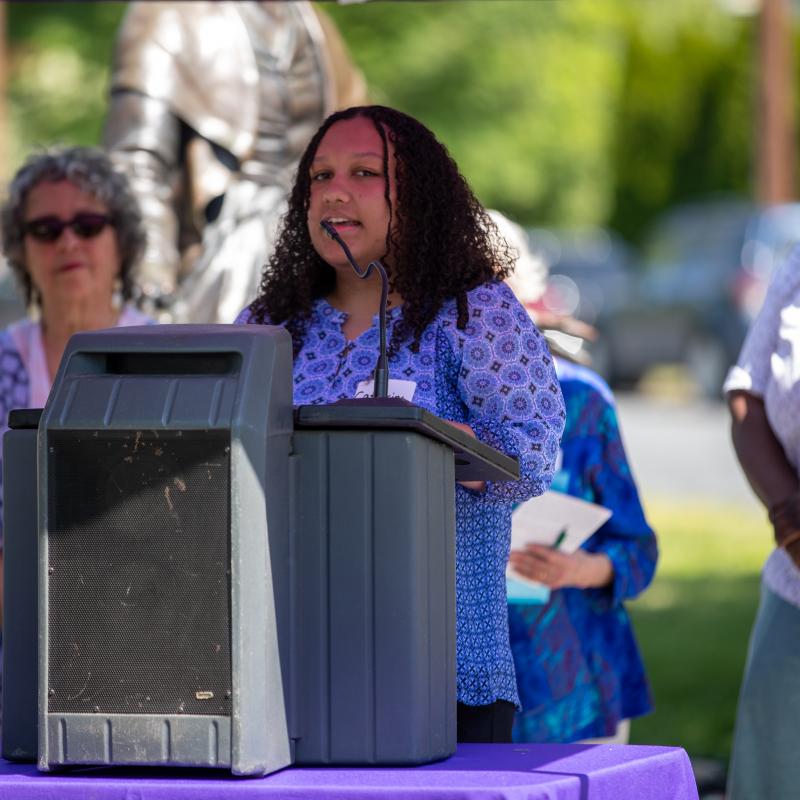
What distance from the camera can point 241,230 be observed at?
5.19 meters

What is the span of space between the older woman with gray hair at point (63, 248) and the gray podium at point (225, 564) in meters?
1.70

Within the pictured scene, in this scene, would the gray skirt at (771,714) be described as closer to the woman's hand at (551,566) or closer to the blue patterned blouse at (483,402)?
the woman's hand at (551,566)

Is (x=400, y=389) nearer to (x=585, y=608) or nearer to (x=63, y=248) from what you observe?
(x=585, y=608)

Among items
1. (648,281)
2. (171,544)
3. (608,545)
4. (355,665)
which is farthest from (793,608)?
(648,281)

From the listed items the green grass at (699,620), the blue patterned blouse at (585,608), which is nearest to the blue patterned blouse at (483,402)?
the blue patterned blouse at (585,608)

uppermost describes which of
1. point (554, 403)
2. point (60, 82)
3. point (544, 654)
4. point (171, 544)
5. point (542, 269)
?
point (60, 82)

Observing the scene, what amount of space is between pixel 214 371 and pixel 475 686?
0.81 m

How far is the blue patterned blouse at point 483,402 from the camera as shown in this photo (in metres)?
3.05

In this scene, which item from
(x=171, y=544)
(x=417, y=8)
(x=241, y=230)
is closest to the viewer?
(x=171, y=544)

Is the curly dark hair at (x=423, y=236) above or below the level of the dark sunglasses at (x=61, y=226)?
below

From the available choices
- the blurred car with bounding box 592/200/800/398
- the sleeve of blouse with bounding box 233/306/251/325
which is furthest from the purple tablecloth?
the blurred car with bounding box 592/200/800/398

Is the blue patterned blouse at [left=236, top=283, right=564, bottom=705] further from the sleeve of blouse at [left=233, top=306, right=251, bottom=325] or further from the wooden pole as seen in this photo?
the wooden pole

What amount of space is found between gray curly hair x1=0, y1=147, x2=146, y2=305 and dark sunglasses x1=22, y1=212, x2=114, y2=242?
5 cm

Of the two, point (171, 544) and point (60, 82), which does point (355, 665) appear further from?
point (60, 82)
